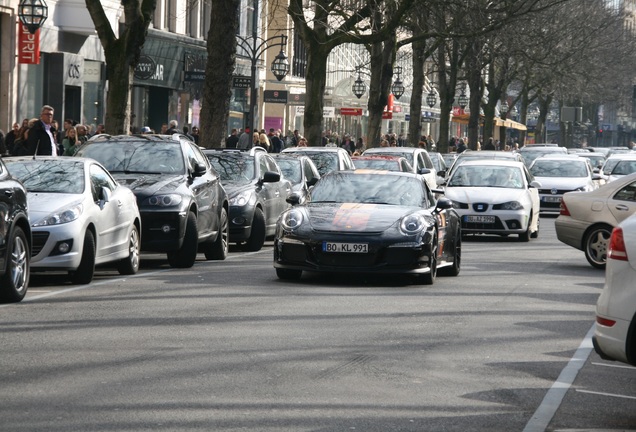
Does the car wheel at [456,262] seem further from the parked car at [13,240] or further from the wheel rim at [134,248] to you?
the parked car at [13,240]

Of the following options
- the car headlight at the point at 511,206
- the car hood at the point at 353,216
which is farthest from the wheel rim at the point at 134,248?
the car headlight at the point at 511,206

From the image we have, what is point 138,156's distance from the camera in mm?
19750

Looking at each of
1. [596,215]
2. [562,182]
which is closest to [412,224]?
[596,215]

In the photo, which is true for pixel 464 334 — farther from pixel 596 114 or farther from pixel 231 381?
pixel 596 114

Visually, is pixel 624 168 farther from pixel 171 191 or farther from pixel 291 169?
pixel 171 191

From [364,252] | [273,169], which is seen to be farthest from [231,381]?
[273,169]

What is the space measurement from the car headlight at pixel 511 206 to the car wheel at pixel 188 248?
397 inches

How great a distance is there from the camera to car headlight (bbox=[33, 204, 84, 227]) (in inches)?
605

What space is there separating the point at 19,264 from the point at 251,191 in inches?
363

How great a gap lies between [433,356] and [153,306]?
3719 millimetres

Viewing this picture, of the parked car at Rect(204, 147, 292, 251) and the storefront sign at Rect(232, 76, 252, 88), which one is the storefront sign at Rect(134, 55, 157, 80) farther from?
the parked car at Rect(204, 147, 292, 251)

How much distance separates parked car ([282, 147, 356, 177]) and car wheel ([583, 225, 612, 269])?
333 inches

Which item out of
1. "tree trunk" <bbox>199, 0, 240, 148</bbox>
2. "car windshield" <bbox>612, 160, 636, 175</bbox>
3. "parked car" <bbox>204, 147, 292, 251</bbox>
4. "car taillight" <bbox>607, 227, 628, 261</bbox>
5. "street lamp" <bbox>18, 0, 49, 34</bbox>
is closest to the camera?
"car taillight" <bbox>607, 227, 628, 261</bbox>

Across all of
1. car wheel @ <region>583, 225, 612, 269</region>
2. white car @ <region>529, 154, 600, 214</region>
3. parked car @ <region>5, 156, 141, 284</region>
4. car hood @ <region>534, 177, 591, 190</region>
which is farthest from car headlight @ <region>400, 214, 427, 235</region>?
car hood @ <region>534, 177, 591, 190</region>
